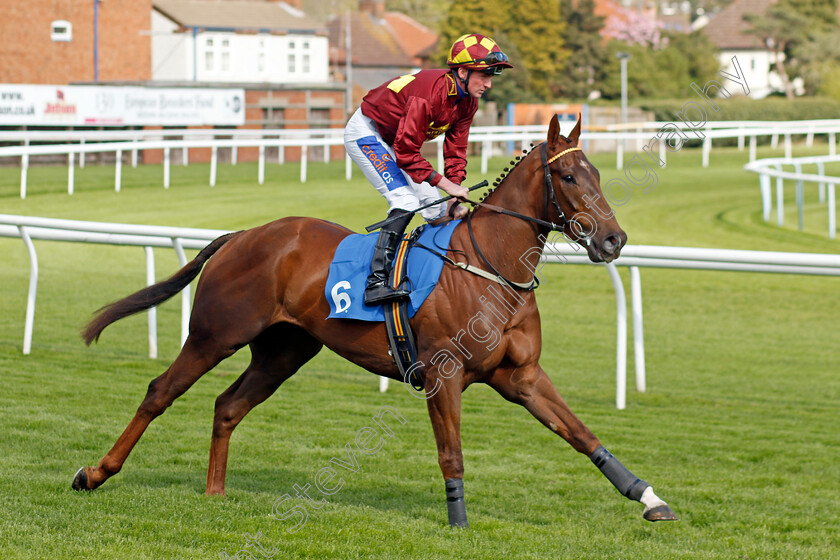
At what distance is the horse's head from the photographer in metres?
3.68

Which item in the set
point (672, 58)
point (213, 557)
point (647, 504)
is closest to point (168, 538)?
point (213, 557)

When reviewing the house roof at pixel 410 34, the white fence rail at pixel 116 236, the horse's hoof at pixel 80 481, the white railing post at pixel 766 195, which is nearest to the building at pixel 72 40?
the white railing post at pixel 766 195

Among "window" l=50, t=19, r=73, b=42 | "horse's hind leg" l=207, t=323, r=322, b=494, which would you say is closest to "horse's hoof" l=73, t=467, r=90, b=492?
"horse's hind leg" l=207, t=323, r=322, b=494

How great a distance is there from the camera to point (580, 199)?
3750mm

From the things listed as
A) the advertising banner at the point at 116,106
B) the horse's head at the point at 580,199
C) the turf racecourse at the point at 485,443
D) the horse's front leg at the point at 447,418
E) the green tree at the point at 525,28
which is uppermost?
the green tree at the point at 525,28

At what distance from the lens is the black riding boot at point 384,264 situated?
3965mm

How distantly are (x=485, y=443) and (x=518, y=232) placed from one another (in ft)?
5.59

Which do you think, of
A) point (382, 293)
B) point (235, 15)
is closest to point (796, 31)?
point (235, 15)

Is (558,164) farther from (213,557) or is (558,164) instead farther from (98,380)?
(98,380)

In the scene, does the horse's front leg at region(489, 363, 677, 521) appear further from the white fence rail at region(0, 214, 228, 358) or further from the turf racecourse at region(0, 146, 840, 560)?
the white fence rail at region(0, 214, 228, 358)

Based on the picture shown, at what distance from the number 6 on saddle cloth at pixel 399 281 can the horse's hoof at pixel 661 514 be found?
97cm

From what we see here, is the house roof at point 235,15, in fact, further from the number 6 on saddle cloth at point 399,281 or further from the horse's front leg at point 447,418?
the horse's front leg at point 447,418

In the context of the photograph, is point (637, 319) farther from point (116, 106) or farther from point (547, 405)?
point (116, 106)

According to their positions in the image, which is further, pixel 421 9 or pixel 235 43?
pixel 421 9
